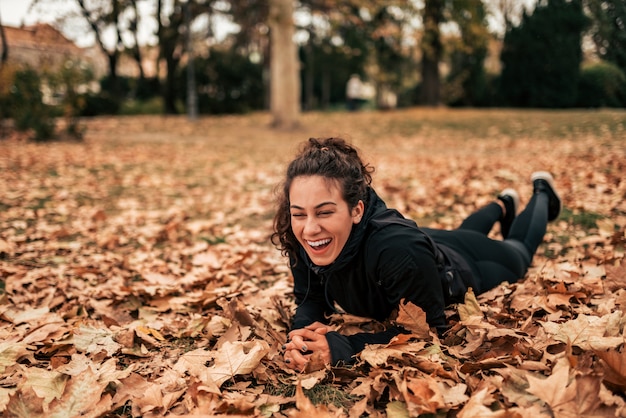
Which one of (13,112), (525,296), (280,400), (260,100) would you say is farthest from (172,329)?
(260,100)

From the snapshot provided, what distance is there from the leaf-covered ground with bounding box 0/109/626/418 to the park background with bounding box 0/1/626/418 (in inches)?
0.4

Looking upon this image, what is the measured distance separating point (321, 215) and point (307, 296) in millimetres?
534

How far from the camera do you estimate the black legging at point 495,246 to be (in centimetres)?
275

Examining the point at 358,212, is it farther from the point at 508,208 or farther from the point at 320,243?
the point at 508,208

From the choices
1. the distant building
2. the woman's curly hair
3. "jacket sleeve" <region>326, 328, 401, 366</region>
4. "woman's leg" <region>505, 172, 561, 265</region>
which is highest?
the distant building

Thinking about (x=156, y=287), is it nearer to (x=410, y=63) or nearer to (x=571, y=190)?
(x=571, y=190)

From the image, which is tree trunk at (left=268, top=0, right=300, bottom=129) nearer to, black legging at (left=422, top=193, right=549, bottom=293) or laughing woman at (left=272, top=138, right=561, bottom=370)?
black legging at (left=422, top=193, right=549, bottom=293)

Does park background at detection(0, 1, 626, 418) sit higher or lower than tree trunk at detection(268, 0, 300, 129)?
lower

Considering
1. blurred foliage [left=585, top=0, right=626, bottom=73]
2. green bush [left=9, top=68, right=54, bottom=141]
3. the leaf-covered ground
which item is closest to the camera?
the leaf-covered ground

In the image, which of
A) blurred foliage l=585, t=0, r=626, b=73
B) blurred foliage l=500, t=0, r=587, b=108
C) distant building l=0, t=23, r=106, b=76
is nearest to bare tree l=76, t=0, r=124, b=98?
distant building l=0, t=23, r=106, b=76

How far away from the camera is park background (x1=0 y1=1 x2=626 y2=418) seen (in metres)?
Result: 1.78

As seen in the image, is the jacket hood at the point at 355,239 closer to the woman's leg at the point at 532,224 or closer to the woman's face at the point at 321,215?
the woman's face at the point at 321,215

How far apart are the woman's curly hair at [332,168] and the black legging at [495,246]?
76cm

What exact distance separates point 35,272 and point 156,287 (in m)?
1.01
